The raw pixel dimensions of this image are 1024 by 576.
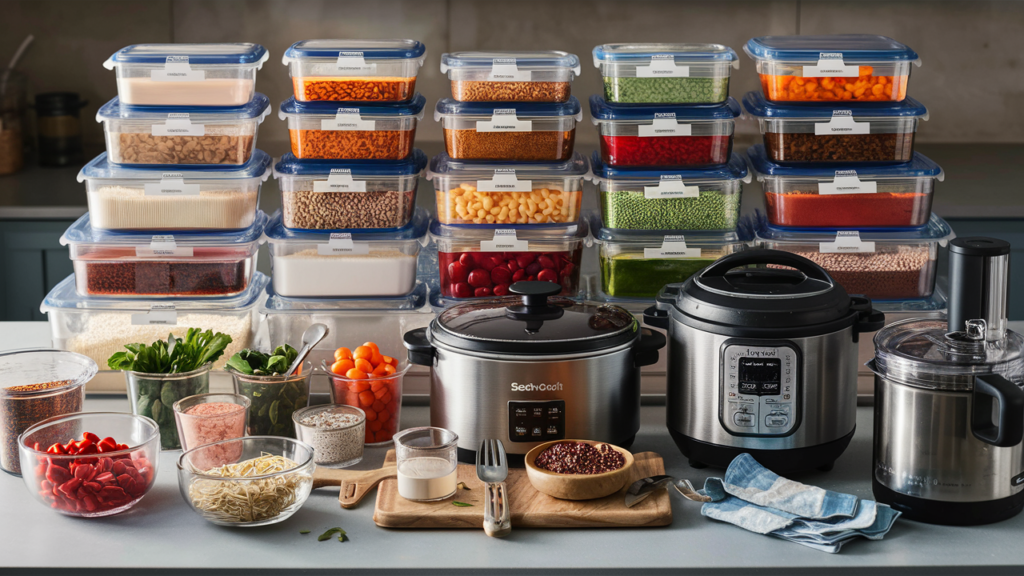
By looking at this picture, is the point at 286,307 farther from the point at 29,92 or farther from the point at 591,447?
the point at 29,92

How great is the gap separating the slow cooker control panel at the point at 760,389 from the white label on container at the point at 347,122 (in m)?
0.78

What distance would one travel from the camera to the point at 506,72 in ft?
5.89

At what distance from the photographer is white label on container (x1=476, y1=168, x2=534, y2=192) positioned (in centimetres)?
182

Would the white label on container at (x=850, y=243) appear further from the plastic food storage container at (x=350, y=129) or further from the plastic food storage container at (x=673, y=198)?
the plastic food storage container at (x=350, y=129)

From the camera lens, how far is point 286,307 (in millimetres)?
1825

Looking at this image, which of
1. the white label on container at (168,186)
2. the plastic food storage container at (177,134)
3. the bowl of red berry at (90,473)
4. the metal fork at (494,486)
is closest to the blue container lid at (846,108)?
the metal fork at (494,486)

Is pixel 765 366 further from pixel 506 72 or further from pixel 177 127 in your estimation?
pixel 177 127

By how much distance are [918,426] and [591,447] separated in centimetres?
41

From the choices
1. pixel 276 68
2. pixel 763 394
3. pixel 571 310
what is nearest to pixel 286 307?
pixel 571 310

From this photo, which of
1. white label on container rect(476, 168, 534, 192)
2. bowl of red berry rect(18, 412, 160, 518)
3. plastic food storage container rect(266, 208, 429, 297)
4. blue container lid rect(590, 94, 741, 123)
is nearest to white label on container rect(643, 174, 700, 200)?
blue container lid rect(590, 94, 741, 123)

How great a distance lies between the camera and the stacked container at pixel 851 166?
1804mm

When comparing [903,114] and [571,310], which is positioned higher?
[903,114]

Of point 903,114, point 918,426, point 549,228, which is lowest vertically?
point 918,426

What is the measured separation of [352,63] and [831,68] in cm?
82
